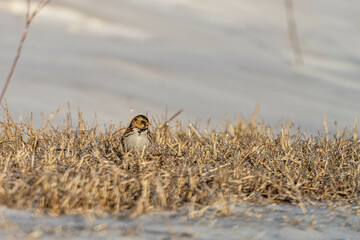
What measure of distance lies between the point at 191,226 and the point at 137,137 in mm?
2087

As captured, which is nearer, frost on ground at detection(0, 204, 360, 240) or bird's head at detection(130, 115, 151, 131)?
frost on ground at detection(0, 204, 360, 240)

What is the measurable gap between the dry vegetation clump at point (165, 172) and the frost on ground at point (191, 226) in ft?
0.48

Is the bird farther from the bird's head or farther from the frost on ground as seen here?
the frost on ground

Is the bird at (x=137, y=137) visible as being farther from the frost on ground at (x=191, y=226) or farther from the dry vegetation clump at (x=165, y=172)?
the frost on ground at (x=191, y=226)

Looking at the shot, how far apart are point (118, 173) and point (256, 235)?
1.37m

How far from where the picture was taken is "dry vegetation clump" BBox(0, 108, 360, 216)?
3.92m

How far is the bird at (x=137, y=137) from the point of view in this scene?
5535 millimetres

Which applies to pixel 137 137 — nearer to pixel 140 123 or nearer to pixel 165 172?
pixel 140 123

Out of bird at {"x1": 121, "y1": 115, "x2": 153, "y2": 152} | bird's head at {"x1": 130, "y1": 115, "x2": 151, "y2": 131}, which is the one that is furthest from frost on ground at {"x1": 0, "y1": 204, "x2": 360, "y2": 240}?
bird's head at {"x1": 130, "y1": 115, "x2": 151, "y2": 131}

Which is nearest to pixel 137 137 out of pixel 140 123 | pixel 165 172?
pixel 140 123

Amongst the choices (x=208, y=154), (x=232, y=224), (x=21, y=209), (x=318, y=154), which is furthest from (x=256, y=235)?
(x=318, y=154)

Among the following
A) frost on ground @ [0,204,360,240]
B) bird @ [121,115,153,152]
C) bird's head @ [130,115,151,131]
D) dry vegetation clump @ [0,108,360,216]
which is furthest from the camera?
bird's head @ [130,115,151,131]

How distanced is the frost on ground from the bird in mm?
1625

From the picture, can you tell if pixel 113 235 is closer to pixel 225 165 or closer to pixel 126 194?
pixel 126 194
